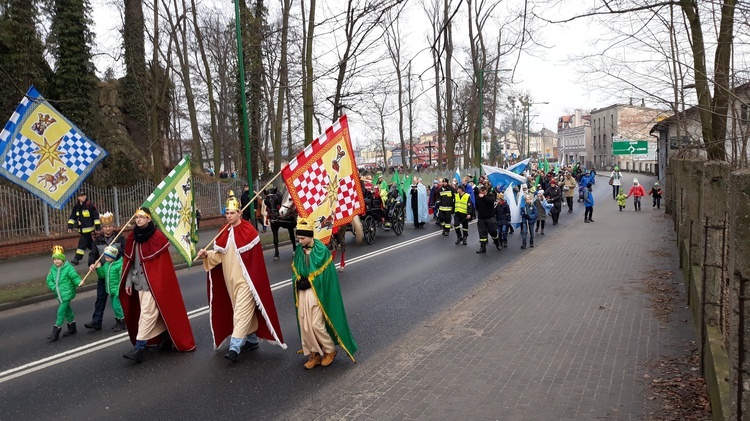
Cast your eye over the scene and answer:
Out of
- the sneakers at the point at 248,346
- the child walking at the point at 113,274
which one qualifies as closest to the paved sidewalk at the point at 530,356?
the sneakers at the point at 248,346

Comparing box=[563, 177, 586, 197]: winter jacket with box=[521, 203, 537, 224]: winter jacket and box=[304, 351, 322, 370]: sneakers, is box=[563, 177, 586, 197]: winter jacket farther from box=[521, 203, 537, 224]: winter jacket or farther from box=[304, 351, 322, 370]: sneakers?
box=[304, 351, 322, 370]: sneakers

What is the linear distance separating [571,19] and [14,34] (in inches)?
778

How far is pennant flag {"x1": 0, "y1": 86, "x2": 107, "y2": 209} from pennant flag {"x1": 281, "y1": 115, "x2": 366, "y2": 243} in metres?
7.08

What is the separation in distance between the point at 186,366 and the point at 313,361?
1.50 metres

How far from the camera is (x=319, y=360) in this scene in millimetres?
6816

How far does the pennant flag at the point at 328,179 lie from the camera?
28.1 feet

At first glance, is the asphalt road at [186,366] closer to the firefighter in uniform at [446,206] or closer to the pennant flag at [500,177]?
the firefighter in uniform at [446,206]

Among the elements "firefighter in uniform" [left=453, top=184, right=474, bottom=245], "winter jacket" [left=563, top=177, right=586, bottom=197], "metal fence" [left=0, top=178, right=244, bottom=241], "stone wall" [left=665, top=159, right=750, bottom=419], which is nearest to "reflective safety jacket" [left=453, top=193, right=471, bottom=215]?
"firefighter in uniform" [left=453, top=184, right=474, bottom=245]

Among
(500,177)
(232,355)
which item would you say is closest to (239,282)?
(232,355)

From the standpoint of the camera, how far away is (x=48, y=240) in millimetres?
17094

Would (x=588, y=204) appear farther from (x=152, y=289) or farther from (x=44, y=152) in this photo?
(x=152, y=289)

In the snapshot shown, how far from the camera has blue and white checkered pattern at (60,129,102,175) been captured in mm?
13352

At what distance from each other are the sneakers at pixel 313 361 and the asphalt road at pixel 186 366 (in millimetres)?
65

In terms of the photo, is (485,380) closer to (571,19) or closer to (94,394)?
(94,394)
